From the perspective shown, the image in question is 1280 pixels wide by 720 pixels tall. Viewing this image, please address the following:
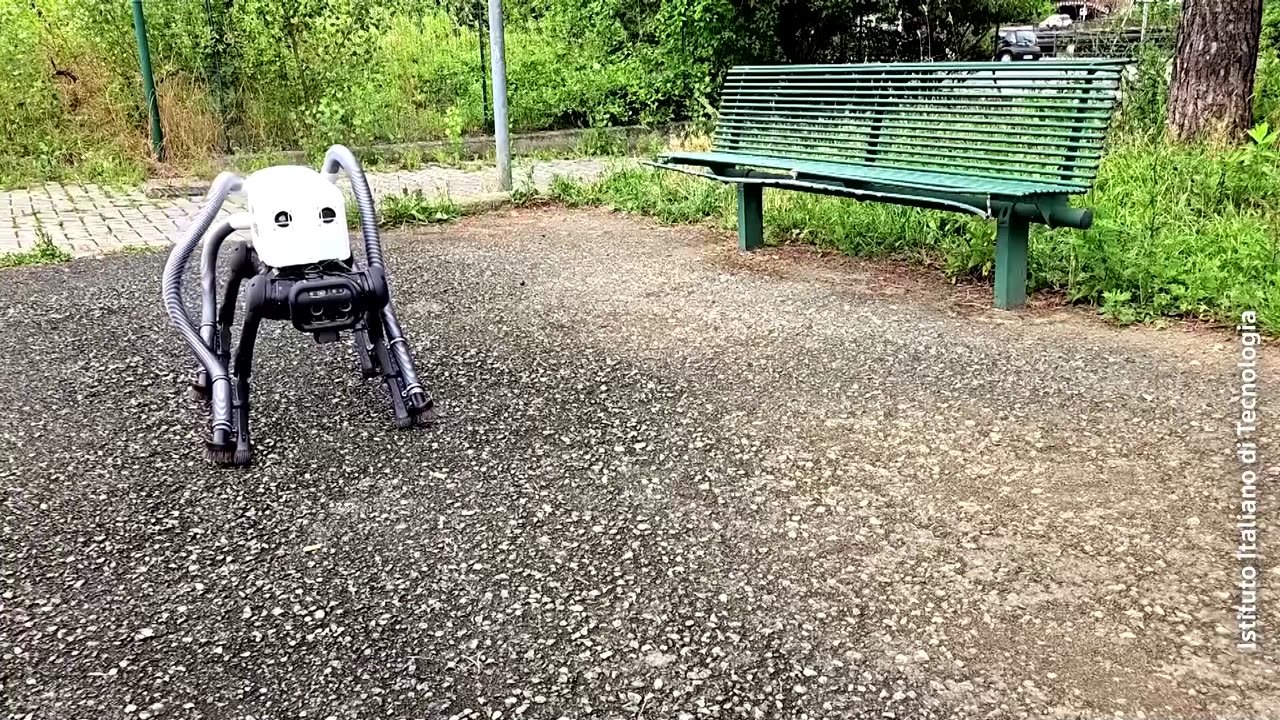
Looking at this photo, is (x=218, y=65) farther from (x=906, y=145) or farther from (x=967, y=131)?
(x=967, y=131)

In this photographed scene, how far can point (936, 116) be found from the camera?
564 cm

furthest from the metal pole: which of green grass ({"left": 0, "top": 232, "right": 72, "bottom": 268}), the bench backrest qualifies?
green grass ({"left": 0, "top": 232, "right": 72, "bottom": 268})

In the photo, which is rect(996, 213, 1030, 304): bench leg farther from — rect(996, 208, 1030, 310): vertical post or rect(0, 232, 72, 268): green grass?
rect(0, 232, 72, 268): green grass

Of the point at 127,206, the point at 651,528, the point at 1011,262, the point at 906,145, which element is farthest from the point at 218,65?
the point at 651,528

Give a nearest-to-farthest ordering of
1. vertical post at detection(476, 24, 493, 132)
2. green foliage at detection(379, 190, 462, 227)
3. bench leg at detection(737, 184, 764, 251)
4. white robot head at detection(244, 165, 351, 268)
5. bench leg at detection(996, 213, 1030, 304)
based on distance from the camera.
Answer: white robot head at detection(244, 165, 351, 268) < bench leg at detection(996, 213, 1030, 304) < bench leg at detection(737, 184, 764, 251) < green foliage at detection(379, 190, 462, 227) < vertical post at detection(476, 24, 493, 132)

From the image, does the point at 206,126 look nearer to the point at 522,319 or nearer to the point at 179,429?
the point at 522,319

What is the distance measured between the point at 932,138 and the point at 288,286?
3.58m

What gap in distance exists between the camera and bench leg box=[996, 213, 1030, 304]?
4641 millimetres

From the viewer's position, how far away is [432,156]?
35.1ft

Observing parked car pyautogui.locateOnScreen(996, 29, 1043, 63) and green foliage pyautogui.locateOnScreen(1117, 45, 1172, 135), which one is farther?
parked car pyautogui.locateOnScreen(996, 29, 1043, 63)

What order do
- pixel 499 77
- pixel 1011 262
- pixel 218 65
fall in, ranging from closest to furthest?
pixel 1011 262, pixel 499 77, pixel 218 65

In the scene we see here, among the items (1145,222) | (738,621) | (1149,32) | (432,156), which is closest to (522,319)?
(738,621)

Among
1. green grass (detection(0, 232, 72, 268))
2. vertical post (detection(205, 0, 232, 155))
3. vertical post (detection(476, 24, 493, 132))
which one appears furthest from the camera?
vertical post (detection(476, 24, 493, 132))

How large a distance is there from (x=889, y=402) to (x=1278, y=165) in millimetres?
4082
